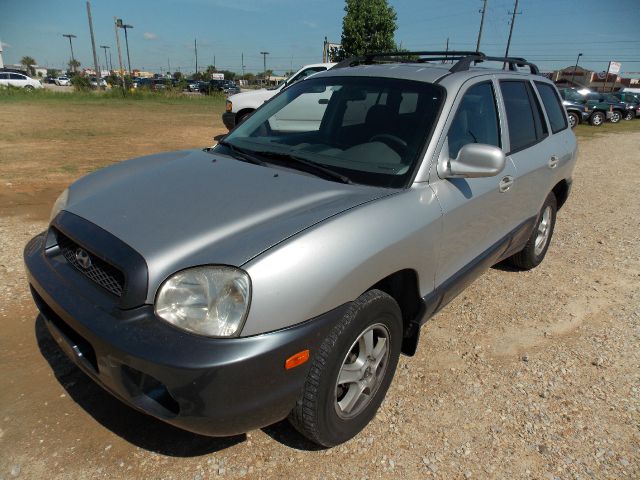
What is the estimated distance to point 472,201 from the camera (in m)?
2.65

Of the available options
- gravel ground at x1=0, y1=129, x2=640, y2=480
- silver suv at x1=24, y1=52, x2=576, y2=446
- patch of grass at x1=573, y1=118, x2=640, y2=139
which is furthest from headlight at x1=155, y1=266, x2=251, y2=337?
patch of grass at x1=573, y1=118, x2=640, y2=139

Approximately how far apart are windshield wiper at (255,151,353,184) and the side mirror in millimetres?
571

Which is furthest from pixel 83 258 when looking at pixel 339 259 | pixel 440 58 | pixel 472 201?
pixel 440 58

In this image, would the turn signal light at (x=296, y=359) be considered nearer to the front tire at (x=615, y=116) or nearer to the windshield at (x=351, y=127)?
the windshield at (x=351, y=127)

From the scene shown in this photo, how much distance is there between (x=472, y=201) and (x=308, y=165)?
0.99 m

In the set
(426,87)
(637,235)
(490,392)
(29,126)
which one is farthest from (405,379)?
(29,126)

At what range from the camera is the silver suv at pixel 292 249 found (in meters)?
1.65

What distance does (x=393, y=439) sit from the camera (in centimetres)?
228

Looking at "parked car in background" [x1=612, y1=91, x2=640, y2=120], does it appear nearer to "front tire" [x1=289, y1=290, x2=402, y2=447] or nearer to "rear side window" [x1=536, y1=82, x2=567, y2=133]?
"rear side window" [x1=536, y1=82, x2=567, y2=133]

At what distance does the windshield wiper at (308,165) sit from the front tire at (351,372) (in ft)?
2.18

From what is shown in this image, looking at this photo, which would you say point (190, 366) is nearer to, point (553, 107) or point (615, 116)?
point (553, 107)

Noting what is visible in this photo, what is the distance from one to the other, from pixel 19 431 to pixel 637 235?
654 centimetres

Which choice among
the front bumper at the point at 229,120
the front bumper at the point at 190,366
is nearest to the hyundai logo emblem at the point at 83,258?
the front bumper at the point at 190,366

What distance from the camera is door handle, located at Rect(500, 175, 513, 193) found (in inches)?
117
